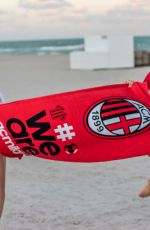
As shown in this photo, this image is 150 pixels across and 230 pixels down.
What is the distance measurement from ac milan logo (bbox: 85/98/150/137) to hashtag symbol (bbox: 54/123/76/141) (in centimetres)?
9

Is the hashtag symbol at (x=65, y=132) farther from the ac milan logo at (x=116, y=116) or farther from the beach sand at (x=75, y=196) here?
the beach sand at (x=75, y=196)

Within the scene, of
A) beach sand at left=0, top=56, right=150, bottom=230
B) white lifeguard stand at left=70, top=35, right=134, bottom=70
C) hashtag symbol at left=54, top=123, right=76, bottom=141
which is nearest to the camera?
hashtag symbol at left=54, top=123, right=76, bottom=141

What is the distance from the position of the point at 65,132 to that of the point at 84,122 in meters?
0.10

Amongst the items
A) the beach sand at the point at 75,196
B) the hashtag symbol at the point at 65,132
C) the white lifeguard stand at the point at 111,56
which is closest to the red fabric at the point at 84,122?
the hashtag symbol at the point at 65,132

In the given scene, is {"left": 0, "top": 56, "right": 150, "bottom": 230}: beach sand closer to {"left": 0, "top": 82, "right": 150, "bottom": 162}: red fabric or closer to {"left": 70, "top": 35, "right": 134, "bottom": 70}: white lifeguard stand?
{"left": 0, "top": 82, "right": 150, "bottom": 162}: red fabric

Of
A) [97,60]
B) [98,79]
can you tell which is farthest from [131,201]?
[97,60]

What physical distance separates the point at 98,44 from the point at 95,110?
19622 mm

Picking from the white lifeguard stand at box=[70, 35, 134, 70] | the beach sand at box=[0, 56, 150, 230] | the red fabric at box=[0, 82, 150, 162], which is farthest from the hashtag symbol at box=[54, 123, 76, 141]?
the white lifeguard stand at box=[70, 35, 134, 70]

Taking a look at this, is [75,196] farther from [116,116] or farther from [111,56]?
[111,56]

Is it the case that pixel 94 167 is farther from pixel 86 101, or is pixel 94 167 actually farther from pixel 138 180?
pixel 86 101

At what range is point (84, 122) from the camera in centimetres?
253

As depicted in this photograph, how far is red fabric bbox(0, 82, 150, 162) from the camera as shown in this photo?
99.7 inches

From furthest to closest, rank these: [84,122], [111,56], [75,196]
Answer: [111,56] → [75,196] → [84,122]

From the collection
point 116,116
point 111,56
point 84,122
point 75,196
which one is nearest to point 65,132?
point 84,122
